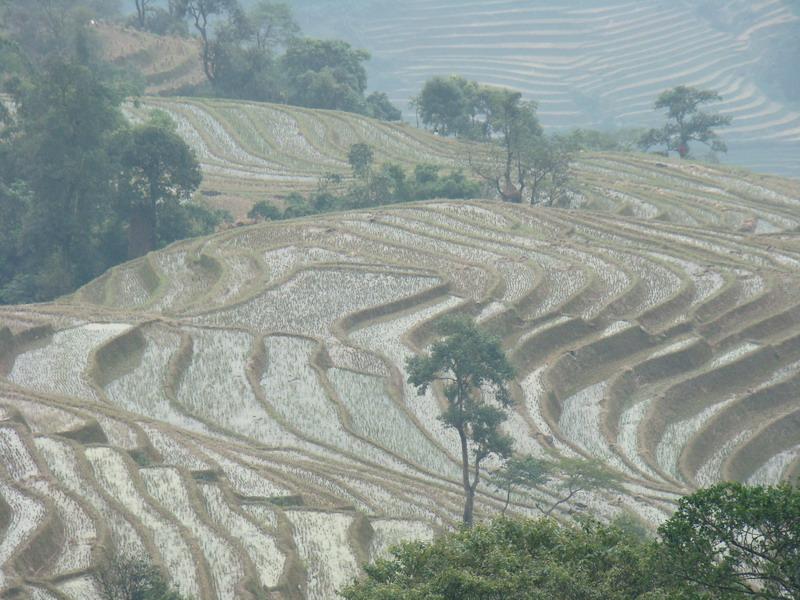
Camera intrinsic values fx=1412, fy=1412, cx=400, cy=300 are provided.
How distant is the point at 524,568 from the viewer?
44.1ft

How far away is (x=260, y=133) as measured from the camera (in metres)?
56.7

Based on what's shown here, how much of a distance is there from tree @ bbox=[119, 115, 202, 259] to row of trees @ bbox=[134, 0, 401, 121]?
23.7 m

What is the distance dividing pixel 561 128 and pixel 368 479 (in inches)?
3528

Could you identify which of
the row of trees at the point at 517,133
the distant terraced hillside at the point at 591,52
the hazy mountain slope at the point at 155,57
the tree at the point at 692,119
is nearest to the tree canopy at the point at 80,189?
the row of trees at the point at 517,133

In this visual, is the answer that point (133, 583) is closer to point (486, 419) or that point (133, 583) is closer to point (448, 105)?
point (486, 419)

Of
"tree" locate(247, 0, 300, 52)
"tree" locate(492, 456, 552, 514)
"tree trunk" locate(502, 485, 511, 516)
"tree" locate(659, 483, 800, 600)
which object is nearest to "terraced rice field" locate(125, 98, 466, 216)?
"tree" locate(247, 0, 300, 52)

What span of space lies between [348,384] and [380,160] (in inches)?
1001

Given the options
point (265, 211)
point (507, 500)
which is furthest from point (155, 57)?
point (507, 500)

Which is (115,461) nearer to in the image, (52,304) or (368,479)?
(368,479)

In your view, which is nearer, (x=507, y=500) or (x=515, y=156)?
(x=507, y=500)

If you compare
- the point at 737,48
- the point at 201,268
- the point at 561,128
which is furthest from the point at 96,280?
the point at 737,48

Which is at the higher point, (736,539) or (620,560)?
(736,539)

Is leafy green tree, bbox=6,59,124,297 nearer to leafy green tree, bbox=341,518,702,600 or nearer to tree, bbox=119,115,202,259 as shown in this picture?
tree, bbox=119,115,202,259

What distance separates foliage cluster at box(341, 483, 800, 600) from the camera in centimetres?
1204
